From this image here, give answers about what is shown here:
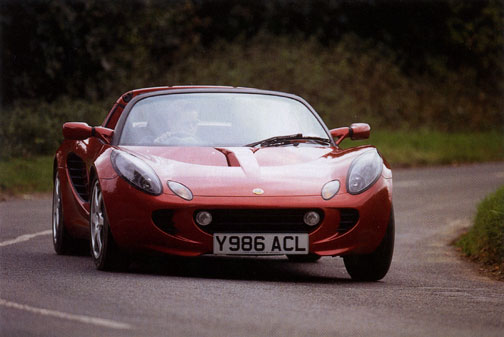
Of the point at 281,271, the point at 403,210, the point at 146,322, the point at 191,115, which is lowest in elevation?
the point at 403,210

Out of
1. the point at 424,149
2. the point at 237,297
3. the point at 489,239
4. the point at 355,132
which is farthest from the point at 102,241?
the point at 424,149

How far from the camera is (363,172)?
325 inches

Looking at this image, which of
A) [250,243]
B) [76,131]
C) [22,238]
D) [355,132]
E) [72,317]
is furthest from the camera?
[22,238]

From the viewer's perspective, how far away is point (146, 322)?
5910 millimetres

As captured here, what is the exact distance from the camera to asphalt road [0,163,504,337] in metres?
5.88

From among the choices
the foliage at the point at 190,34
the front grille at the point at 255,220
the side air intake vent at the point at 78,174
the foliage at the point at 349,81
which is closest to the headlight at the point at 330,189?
the front grille at the point at 255,220

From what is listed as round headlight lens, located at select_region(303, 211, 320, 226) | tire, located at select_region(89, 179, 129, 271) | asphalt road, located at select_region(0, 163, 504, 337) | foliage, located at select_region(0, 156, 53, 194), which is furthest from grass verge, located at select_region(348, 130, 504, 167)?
round headlight lens, located at select_region(303, 211, 320, 226)

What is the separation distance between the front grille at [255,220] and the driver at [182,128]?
1.06m

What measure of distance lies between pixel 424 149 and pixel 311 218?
20.5 metres

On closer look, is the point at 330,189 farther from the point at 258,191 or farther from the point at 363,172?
the point at 258,191

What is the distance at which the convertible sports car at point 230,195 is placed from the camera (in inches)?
312

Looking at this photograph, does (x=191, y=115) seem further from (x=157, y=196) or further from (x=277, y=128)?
(x=157, y=196)

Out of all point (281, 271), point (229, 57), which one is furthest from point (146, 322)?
point (229, 57)

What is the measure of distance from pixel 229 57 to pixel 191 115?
74.1 feet
